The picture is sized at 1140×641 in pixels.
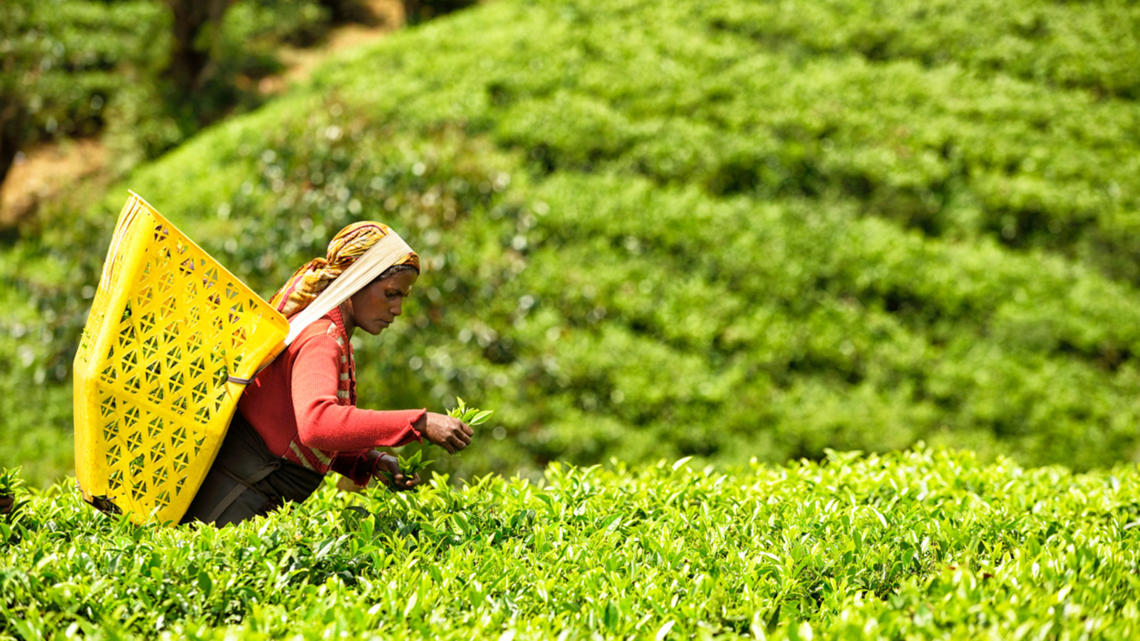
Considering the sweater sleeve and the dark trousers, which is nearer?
the sweater sleeve

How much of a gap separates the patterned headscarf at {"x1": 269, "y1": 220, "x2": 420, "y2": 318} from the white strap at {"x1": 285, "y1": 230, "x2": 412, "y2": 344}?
19 mm

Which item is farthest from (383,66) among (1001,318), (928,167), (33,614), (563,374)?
(33,614)

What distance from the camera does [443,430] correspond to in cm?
271

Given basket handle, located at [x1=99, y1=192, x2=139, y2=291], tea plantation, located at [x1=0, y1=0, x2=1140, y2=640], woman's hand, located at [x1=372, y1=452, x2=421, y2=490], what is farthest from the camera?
woman's hand, located at [x1=372, y1=452, x2=421, y2=490]

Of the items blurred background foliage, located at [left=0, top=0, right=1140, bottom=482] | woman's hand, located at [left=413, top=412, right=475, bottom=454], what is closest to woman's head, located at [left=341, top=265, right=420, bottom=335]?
woman's hand, located at [left=413, top=412, right=475, bottom=454]

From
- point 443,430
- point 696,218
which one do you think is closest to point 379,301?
point 443,430

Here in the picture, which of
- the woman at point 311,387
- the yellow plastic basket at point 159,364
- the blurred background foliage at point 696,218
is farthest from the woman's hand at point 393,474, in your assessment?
the blurred background foliage at point 696,218

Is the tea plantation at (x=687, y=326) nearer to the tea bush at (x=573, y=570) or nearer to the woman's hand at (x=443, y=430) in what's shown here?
the tea bush at (x=573, y=570)

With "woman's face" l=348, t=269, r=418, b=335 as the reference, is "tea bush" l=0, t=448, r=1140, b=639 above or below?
below

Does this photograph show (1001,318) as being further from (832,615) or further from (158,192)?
(158,192)

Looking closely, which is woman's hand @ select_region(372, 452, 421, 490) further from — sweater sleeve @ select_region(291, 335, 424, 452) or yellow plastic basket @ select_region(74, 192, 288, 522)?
yellow plastic basket @ select_region(74, 192, 288, 522)

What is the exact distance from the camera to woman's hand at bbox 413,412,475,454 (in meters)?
2.71

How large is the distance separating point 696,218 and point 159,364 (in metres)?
6.54

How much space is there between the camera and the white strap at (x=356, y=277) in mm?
2926
